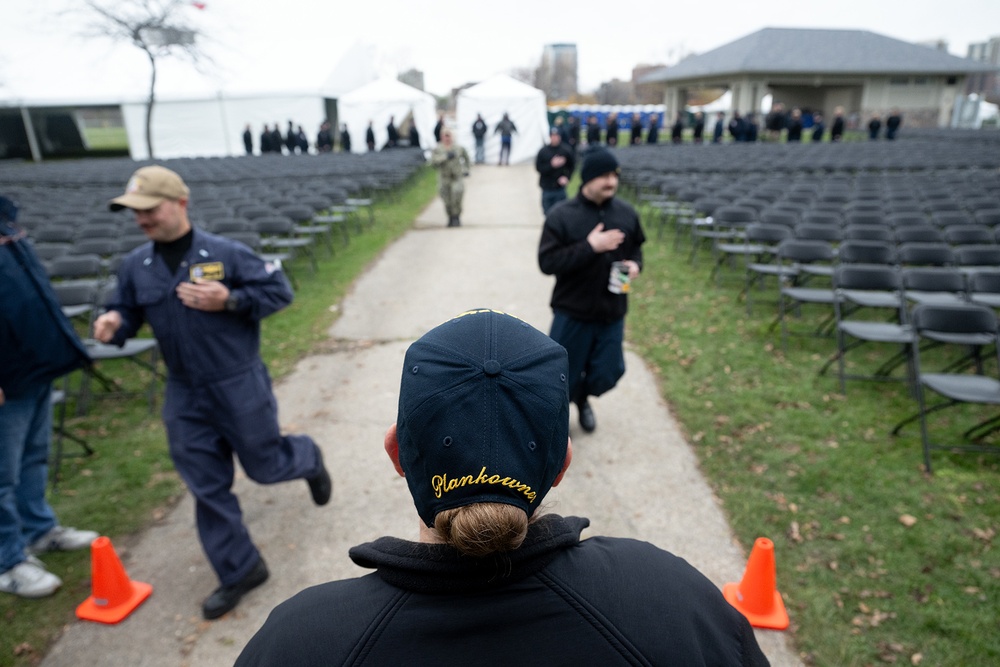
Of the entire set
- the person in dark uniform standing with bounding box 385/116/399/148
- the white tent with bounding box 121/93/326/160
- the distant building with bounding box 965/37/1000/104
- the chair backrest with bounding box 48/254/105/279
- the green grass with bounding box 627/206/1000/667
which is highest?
the distant building with bounding box 965/37/1000/104

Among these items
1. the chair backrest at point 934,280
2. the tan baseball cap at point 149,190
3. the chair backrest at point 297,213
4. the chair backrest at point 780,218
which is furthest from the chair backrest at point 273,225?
the chair backrest at point 934,280

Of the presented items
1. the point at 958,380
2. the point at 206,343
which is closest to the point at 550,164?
the point at 958,380

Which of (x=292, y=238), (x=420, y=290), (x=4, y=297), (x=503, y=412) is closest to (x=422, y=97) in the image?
(x=292, y=238)

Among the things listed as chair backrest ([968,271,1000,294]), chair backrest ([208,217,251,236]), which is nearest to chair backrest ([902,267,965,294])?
chair backrest ([968,271,1000,294])

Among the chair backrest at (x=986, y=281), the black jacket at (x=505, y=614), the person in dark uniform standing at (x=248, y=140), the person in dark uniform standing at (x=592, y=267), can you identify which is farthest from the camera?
the person in dark uniform standing at (x=248, y=140)

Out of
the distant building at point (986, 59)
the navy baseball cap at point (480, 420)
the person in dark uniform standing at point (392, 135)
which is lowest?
the navy baseball cap at point (480, 420)

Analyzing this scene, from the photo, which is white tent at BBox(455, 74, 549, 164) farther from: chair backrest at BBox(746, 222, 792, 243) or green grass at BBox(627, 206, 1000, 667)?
green grass at BBox(627, 206, 1000, 667)

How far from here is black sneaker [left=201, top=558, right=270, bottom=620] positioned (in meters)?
2.98

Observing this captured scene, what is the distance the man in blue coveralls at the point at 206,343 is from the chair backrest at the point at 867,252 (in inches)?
249

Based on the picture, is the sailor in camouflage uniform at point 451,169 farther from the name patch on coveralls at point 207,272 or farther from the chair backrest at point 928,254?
the name patch on coveralls at point 207,272

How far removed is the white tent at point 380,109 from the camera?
27.0 metres

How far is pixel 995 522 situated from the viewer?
3545mm

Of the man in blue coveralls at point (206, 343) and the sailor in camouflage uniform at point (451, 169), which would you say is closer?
the man in blue coveralls at point (206, 343)

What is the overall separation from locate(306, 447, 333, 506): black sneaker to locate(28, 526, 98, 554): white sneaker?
1.32 metres
